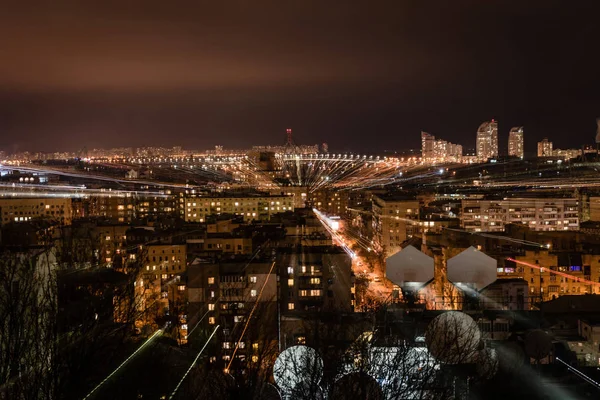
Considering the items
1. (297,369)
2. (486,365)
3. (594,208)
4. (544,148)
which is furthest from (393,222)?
(544,148)

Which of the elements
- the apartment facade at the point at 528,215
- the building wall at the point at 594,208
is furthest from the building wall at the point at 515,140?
the apartment facade at the point at 528,215

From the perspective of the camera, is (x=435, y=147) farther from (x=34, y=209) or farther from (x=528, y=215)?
(x=34, y=209)

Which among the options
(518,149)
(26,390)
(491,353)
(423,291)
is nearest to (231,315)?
(423,291)

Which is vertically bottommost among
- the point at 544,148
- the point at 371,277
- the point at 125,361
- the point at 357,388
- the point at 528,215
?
the point at 371,277

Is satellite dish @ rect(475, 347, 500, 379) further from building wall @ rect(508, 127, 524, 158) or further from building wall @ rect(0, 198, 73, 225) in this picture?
building wall @ rect(508, 127, 524, 158)

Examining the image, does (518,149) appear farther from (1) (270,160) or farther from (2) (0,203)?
(2) (0,203)

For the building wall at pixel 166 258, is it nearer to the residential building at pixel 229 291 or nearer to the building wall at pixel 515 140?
the residential building at pixel 229 291

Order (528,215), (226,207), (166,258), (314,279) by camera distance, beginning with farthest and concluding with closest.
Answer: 1. (226,207)
2. (528,215)
3. (166,258)
4. (314,279)

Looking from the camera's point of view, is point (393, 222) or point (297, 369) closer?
point (297, 369)

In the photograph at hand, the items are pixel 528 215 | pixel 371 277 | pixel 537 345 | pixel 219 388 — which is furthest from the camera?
pixel 528 215
